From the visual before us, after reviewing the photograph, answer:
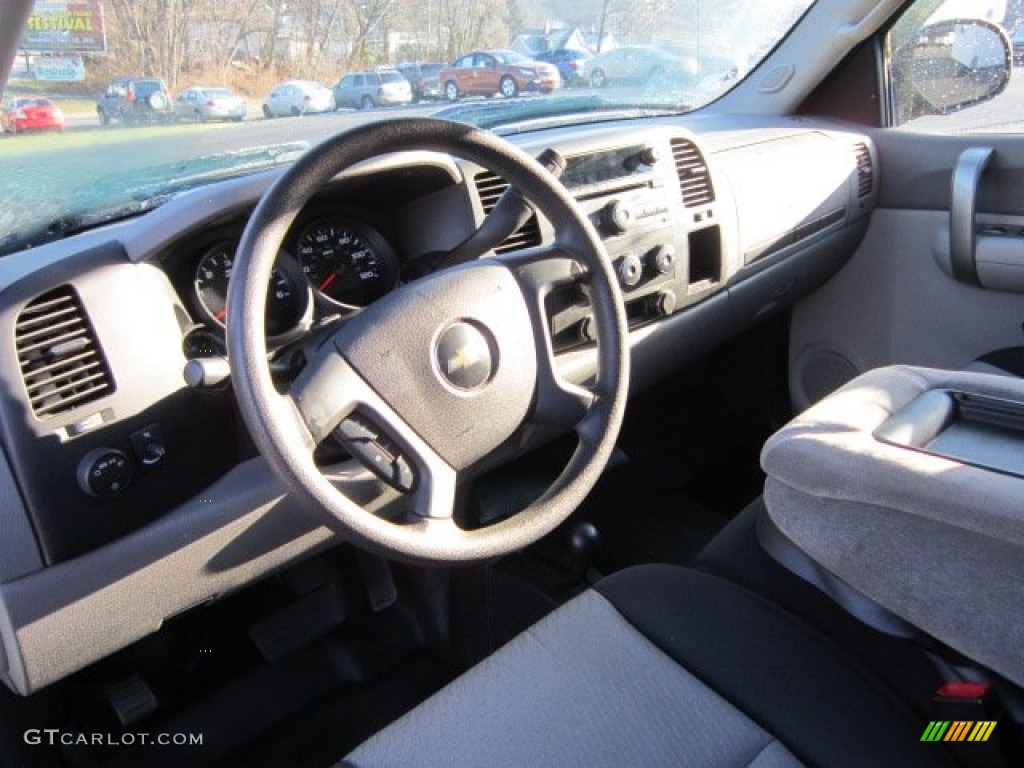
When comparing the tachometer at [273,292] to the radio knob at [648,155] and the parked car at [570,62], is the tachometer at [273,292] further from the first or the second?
the parked car at [570,62]

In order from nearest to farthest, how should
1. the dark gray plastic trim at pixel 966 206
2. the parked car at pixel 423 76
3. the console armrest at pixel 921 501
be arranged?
the console armrest at pixel 921 501 < the parked car at pixel 423 76 < the dark gray plastic trim at pixel 966 206

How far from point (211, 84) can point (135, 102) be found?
138 mm

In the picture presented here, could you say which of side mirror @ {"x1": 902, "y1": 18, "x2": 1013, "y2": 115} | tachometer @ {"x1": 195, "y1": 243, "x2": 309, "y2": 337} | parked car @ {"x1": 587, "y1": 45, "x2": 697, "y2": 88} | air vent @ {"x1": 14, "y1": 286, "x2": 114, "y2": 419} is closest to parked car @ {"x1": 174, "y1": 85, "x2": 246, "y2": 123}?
tachometer @ {"x1": 195, "y1": 243, "x2": 309, "y2": 337}

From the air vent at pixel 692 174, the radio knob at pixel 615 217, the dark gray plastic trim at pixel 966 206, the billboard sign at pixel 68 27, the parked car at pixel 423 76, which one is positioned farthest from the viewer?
the dark gray plastic trim at pixel 966 206

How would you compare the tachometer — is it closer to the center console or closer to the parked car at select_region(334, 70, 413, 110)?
the parked car at select_region(334, 70, 413, 110)

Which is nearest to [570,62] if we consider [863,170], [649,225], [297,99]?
[649,225]

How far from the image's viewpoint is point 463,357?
1.49 m

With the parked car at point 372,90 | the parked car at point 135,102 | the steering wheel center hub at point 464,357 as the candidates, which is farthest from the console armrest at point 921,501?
the parked car at point 135,102

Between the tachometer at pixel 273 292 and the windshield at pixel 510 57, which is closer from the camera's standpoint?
the tachometer at pixel 273 292

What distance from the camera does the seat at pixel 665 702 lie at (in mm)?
1253

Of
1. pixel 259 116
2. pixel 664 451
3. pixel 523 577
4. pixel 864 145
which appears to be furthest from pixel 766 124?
pixel 259 116

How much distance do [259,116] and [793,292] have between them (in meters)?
1.81

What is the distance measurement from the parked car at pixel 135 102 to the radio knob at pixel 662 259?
42.1 inches

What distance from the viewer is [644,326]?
2.25 m
